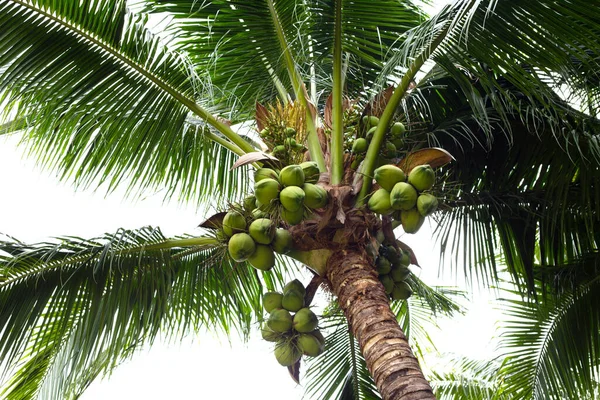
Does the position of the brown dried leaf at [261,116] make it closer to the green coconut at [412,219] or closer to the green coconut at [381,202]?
the green coconut at [381,202]

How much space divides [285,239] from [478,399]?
11.5ft

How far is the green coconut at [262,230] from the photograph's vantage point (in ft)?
10.6

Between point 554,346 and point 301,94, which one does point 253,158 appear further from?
point 554,346

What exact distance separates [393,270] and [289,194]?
0.85 meters

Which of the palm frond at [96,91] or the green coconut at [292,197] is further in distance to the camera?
the palm frond at [96,91]

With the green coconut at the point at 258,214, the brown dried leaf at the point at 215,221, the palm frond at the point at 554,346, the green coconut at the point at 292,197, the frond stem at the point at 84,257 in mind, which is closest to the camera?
the green coconut at the point at 292,197

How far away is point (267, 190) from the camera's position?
3.16m

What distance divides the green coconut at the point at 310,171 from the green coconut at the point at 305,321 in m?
0.60

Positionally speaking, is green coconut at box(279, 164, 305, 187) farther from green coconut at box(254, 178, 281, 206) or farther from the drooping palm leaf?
the drooping palm leaf

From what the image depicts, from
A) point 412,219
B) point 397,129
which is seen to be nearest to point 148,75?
point 397,129

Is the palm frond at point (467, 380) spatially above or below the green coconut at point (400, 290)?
below

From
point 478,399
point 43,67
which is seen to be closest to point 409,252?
point 43,67

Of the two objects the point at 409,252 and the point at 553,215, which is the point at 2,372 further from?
the point at 553,215

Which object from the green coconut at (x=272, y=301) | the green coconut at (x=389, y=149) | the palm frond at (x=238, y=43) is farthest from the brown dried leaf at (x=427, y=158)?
the palm frond at (x=238, y=43)
